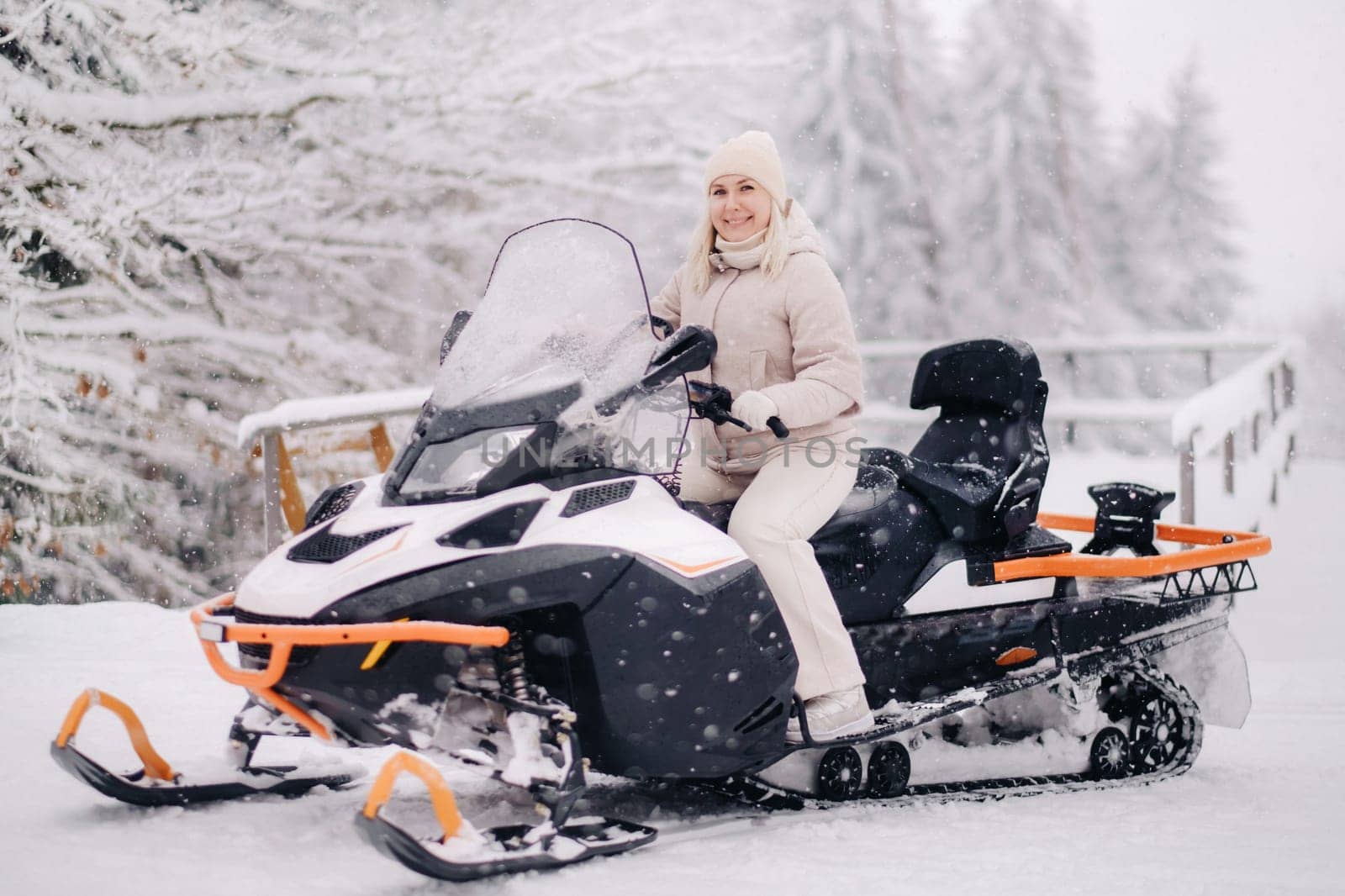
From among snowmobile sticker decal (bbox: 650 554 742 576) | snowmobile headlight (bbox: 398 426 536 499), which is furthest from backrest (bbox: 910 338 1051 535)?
snowmobile headlight (bbox: 398 426 536 499)

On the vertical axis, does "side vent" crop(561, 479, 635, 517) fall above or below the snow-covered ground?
above

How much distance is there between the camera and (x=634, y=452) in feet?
8.93

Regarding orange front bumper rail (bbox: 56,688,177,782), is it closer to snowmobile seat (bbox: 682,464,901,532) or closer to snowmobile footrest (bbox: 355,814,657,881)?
snowmobile footrest (bbox: 355,814,657,881)

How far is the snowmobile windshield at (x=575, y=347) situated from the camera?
260 centimetres

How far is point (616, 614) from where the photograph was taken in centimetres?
248

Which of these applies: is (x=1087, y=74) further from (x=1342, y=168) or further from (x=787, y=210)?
(x=787, y=210)

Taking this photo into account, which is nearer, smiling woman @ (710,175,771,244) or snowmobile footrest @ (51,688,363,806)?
snowmobile footrest @ (51,688,363,806)

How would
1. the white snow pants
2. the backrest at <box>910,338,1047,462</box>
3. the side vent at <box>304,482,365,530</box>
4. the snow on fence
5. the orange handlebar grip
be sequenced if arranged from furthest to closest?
the snow on fence → the backrest at <box>910,338,1047,462</box> → the white snow pants → the side vent at <box>304,482,365,530</box> → the orange handlebar grip

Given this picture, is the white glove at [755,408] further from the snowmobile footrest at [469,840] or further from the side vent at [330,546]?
the snowmobile footrest at [469,840]

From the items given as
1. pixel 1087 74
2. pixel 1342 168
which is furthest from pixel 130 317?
pixel 1342 168

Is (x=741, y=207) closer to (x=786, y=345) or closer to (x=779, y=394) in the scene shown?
(x=786, y=345)

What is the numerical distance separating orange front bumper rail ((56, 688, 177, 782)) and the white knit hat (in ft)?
6.24

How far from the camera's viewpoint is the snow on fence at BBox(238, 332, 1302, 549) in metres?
5.09

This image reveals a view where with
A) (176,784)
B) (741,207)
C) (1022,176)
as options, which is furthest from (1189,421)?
(1022,176)
